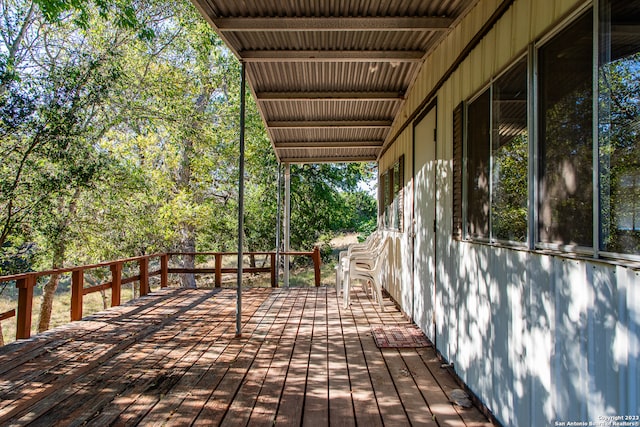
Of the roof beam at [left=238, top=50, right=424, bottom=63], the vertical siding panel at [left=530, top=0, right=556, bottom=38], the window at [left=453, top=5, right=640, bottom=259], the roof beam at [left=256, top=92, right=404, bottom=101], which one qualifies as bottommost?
the window at [left=453, top=5, right=640, bottom=259]

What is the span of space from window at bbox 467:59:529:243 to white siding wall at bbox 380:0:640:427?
0.12 metres

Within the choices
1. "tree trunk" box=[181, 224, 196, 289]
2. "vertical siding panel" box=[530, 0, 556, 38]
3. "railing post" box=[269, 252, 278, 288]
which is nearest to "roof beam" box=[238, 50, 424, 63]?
"vertical siding panel" box=[530, 0, 556, 38]

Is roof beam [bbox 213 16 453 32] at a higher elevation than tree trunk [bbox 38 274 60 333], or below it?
higher

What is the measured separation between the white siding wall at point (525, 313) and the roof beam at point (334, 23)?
0.87ft

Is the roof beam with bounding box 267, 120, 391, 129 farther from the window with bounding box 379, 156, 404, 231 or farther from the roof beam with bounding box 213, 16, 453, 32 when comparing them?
the roof beam with bounding box 213, 16, 453, 32

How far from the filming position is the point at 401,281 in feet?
17.5

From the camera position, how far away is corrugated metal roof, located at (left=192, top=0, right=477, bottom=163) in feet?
10.3

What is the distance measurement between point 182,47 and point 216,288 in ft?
26.9

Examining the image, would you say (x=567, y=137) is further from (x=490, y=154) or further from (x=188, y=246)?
(x=188, y=246)

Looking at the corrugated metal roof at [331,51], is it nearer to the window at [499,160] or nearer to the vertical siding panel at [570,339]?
the window at [499,160]

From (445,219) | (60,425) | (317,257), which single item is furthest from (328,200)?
(60,425)

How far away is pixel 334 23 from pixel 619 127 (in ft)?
7.95

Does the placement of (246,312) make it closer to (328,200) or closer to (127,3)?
(127,3)

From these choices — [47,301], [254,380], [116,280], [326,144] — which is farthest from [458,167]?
[47,301]
